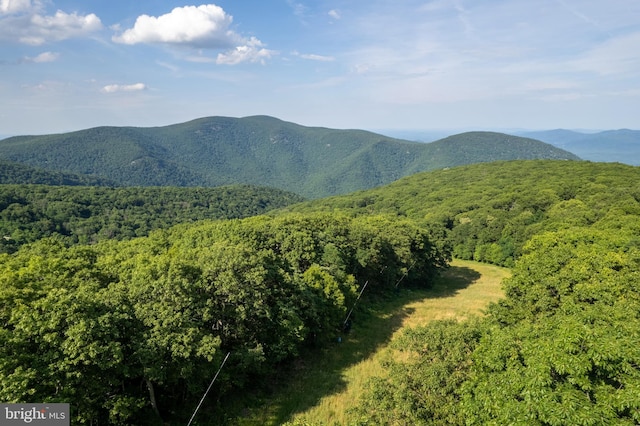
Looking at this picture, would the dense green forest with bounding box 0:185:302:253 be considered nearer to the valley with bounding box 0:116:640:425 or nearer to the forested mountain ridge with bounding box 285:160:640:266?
the forested mountain ridge with bounding box 285:160:640:266

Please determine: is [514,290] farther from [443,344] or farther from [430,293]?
[430,293]

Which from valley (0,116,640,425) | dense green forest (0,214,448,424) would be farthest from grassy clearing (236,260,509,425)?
dense green forest (0,214,448,424)

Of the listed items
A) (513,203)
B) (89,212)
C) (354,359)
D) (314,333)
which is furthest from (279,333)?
(89,212)

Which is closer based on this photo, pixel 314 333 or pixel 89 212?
pixel 314 333
